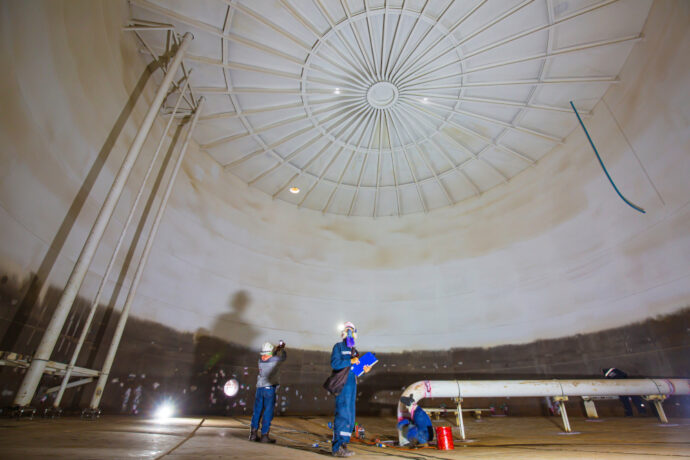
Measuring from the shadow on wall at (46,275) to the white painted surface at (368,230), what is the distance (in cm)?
19

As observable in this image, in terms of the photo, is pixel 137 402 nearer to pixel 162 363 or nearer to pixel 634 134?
pixel 162 363

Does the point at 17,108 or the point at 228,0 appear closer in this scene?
the point at 17,108

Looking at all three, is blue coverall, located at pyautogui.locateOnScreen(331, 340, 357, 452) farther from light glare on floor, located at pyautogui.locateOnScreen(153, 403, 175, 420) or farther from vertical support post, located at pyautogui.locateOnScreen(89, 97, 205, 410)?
light glare on floor, located at pyautogui.locateOnScreen(153, 403, 175, 420)

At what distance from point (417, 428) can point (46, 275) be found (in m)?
8.95

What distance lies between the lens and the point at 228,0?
33.4 feet

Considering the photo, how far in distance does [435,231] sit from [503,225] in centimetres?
349

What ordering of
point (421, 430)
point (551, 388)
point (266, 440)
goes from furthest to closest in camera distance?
point (551, 388), point (421, 430), point (266, 440)

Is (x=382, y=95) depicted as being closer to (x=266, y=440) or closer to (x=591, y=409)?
(x=266, y=440)

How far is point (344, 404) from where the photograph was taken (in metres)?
4.94

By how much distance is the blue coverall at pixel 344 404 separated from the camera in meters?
4.65

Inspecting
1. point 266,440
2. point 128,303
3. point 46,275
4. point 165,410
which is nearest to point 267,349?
point 266,440

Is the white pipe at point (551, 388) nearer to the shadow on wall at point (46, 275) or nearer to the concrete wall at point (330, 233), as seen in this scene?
the concrete wall at point (330, 233)

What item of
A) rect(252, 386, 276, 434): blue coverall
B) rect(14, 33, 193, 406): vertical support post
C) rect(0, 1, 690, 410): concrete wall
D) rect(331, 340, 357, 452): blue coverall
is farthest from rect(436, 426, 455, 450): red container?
rect(0, 1, 690, 410): concrete wall

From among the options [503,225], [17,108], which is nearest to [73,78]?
[17,108]
